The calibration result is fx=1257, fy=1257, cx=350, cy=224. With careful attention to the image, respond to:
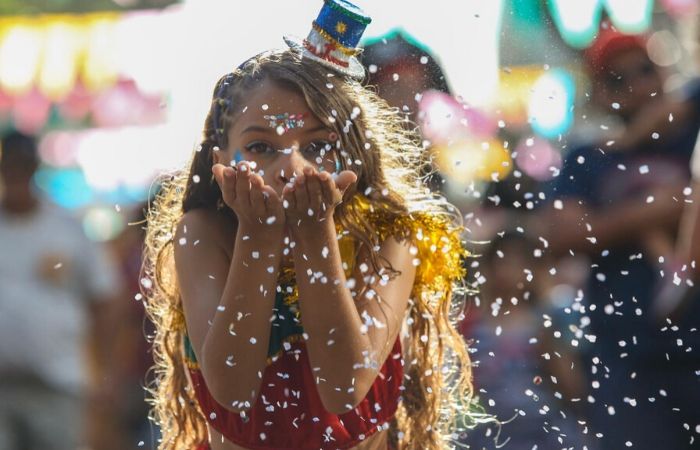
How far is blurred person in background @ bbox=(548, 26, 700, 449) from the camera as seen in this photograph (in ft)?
10.8

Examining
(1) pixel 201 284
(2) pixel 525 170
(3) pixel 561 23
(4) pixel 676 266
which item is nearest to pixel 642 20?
(3) pixel 561 23

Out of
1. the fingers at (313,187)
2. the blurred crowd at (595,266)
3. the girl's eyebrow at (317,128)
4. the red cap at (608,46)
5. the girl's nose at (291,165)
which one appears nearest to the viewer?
the fingers at (313,187)

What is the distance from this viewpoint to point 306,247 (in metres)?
2.20

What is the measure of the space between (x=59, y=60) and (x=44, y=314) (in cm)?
531

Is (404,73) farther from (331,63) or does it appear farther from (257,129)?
(257,129)

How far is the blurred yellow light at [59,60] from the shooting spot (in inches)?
373

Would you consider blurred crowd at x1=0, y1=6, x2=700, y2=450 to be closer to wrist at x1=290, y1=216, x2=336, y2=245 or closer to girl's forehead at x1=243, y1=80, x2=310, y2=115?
girl's forehead at x1=243, y1=80, x2=310, y2=115

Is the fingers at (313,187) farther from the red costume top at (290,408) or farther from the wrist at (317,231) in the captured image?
the red costume top at (290,408)

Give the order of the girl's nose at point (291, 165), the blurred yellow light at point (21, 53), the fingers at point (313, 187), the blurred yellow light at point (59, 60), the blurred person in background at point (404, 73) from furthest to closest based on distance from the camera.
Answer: the blurred yellow light at point (21, 53)
the blurred yellow light at point (59, 60)
the blurred person in background at point (404, 73)
the girl's nose at point (291, 165)
the fingers at point (313, 187)

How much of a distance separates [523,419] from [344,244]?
129 centimetres

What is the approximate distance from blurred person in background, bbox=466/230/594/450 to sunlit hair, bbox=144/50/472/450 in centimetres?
70

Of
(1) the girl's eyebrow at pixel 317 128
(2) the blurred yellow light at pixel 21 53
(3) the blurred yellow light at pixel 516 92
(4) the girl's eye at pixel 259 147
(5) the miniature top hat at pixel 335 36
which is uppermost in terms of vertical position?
(5) the miniature top hat at pixel 335 36

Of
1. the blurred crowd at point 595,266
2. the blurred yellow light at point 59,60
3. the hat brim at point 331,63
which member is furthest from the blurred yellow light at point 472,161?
the blurred yellow light at point 59,60

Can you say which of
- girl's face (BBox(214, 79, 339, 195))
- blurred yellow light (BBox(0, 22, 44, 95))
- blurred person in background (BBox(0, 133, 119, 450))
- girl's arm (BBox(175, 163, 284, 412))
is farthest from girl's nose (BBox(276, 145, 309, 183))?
blurred yellow light (BBox(0, 22, 44, 95))
